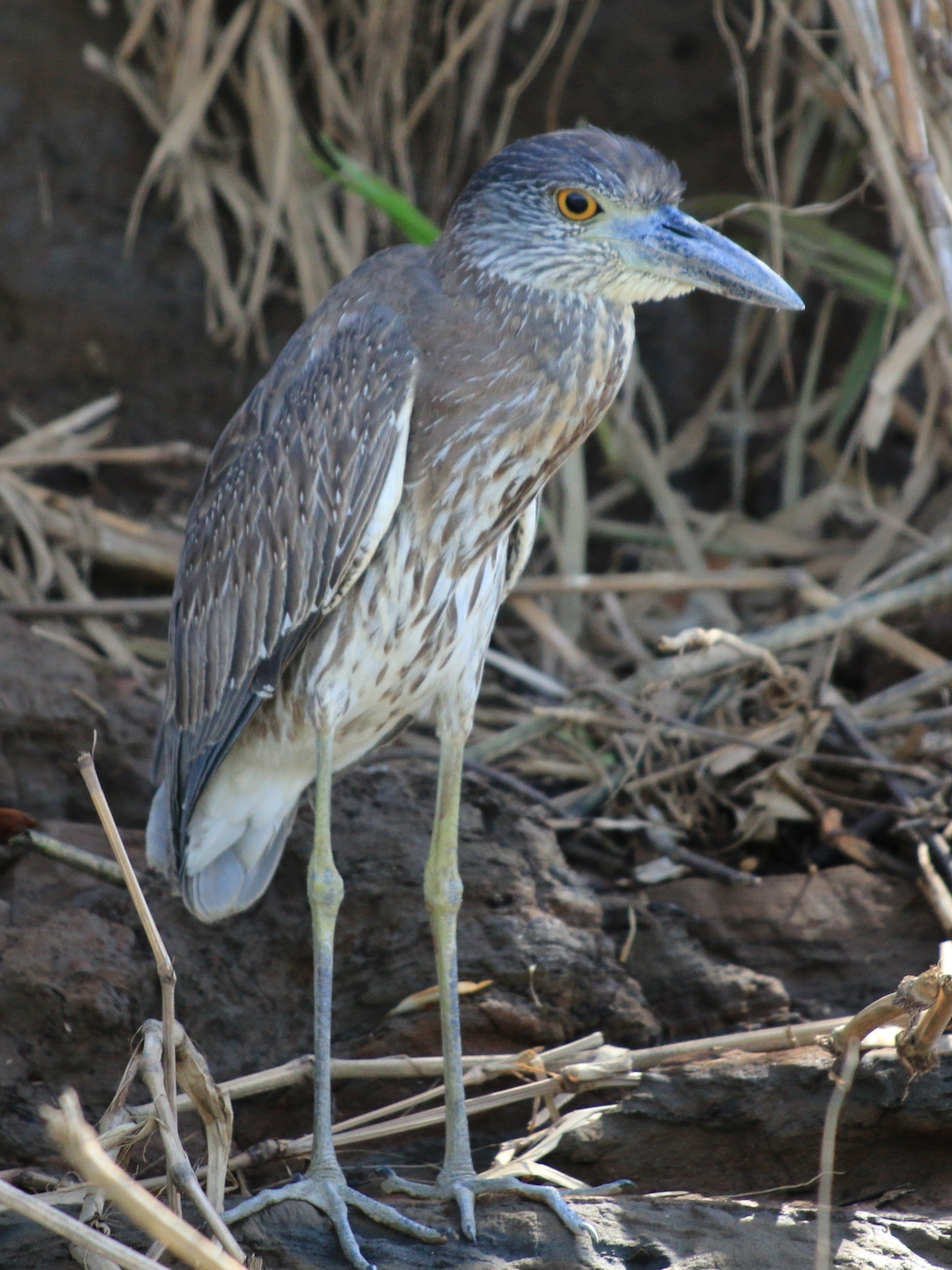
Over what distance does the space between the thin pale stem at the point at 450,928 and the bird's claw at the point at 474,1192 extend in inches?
1.2

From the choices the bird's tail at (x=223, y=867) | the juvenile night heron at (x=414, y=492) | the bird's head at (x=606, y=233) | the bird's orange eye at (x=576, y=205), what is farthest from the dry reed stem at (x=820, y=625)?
the bird's orange eye at (x=576, y=205)

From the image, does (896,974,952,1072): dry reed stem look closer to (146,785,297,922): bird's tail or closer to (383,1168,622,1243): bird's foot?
(383,1168,622,1243): bird's foot

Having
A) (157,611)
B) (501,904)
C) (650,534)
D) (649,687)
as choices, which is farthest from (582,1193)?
(650,534)

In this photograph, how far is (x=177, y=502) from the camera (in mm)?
5223

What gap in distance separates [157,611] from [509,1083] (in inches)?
79.6

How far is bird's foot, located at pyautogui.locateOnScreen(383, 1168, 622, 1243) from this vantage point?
8.45 ft

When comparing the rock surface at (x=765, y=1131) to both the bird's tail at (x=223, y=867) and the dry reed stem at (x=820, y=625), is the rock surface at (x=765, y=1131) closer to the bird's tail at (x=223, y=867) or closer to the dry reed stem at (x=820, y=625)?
the bird's tail at (x=223, y=867)

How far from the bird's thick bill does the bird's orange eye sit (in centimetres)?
5

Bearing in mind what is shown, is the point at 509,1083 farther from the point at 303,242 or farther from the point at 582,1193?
the point at 303,242

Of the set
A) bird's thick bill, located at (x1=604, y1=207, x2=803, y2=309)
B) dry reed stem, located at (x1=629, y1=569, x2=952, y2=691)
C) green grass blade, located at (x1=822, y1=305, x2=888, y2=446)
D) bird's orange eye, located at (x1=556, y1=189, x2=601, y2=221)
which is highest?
bird's orange eye, located at (x1=556, y1=189, x2=601, y2=221)

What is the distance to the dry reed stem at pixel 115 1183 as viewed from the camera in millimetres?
1611

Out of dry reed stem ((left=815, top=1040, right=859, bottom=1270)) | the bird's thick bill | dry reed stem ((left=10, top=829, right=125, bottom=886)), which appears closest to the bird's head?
the bird's thick bill

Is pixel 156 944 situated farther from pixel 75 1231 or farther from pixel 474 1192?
pixel 474 1192

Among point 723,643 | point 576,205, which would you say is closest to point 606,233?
point 576,205
